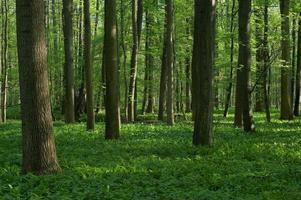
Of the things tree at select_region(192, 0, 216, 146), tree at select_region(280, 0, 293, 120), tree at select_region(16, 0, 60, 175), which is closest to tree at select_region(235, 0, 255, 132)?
tree at select_region(192, 0, 216, 146)

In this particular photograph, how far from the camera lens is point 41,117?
31.6 ft

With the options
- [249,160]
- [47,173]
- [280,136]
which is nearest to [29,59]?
[47,173]

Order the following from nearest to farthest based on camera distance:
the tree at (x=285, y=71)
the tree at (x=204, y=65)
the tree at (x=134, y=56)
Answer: the tree at (x=204, y=65) < the tree at (x=285, y=71) < the tree at (x=134, y=56)

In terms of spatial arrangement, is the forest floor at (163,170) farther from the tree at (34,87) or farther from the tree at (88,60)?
the tree at (88,60)

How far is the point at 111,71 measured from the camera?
16062 millimetres

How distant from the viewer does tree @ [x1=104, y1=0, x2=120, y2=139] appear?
15.7 meters

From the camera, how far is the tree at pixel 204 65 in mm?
13555

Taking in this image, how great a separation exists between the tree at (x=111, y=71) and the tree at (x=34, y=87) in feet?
20.4

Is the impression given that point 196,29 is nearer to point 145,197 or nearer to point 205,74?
point 205,74

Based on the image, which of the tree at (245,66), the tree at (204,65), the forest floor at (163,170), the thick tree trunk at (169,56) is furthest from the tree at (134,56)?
the tree at (204,65)

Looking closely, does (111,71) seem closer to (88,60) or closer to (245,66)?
(88,60)

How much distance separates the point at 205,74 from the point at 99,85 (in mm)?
22765

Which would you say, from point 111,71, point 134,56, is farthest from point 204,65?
point 134,56

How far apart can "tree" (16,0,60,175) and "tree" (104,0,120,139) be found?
Answer: 620 centimetres
